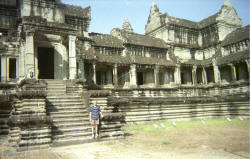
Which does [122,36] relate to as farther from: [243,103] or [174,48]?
[243,103]

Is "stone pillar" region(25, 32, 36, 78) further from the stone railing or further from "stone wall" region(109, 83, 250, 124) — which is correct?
"stone wall" region(109, 83, 250, 124)

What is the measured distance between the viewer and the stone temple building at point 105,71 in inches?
372

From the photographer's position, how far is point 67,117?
9.93 meters

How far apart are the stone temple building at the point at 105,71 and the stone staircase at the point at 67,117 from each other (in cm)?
4

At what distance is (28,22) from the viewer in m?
12.7

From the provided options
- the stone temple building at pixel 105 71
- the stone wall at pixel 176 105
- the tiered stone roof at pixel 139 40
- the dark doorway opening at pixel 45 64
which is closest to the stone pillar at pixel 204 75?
the stone temple building at pixel 105 71

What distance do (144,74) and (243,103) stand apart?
11.0 m

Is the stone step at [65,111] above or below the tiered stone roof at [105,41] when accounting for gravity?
below

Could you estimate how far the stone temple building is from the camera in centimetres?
944

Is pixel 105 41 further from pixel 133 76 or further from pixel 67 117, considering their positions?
pixel 67 117

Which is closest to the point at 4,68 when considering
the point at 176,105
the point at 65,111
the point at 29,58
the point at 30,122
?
the point at 29,58

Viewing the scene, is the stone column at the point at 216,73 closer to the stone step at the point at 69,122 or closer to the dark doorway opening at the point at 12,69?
the stone step at the point at 69,122

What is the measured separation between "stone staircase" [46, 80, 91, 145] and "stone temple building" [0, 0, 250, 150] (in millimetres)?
44

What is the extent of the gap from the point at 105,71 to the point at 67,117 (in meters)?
13.0
